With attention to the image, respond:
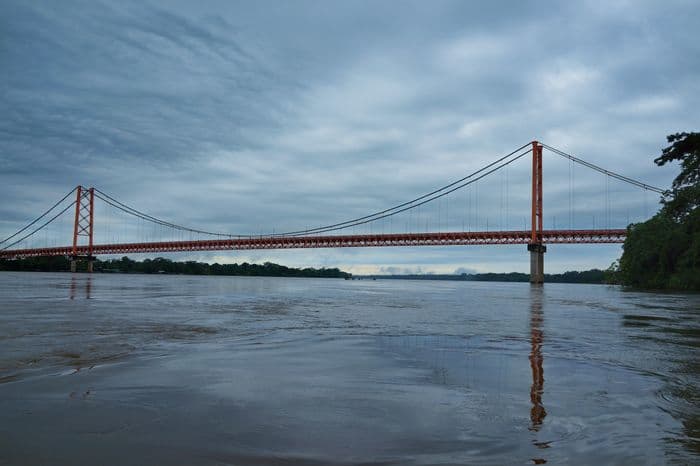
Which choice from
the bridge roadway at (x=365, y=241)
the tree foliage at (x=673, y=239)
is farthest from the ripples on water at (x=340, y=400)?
the bridge roadway at (x=365, y=241)

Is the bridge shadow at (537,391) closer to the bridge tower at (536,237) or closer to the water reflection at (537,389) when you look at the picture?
the water reflection at (537,389)

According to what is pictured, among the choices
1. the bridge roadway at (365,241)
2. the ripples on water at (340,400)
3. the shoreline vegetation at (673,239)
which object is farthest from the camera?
the bridge roadway at (365,241)

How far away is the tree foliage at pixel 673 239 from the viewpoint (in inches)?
1332

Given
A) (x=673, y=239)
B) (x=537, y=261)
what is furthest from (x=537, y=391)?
(x=537, y=261)

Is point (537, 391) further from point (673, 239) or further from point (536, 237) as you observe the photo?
point (536, 237)

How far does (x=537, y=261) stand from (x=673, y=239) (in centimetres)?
2092

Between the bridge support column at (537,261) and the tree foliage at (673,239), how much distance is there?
9894mm

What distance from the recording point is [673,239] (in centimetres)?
4862

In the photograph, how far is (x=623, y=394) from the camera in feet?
15.5

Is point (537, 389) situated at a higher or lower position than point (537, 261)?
lower

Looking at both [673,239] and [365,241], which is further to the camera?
[365,241]

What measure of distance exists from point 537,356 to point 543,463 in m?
4.46

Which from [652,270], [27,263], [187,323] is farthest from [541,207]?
[27,263]

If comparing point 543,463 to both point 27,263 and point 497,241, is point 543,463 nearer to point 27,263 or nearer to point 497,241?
point 497,241
